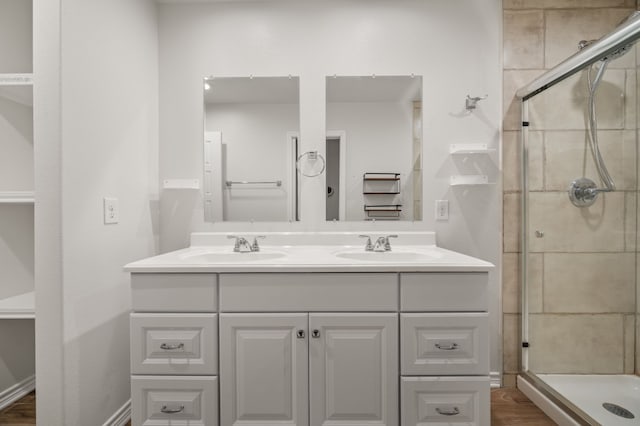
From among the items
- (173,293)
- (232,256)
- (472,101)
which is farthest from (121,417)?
(472,101)

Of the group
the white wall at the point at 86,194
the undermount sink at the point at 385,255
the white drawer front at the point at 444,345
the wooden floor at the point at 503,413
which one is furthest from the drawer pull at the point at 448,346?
the white wall at the point at 86,194

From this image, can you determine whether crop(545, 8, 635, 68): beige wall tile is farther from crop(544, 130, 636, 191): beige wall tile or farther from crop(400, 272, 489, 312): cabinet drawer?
crop(400, 272, 489, 312): cabinet drawer

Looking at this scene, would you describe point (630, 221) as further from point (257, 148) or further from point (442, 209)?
point (257, 148)

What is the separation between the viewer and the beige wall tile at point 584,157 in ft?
5.15

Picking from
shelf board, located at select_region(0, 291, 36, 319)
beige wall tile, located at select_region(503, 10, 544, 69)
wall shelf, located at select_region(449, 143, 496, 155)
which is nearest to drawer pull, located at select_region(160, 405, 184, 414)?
shelf board, located at select_region(0, 291, 36, 319)

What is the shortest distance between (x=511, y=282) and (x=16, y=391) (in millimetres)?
2895

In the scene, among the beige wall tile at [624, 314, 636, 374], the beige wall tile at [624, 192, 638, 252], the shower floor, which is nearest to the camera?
the shower floor

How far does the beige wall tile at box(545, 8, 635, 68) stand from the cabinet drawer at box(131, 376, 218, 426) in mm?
2600

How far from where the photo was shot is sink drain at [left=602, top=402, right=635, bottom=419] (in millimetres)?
1466

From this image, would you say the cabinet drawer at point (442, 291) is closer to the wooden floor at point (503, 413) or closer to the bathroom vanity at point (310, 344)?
the bathroom vanity at point (310, 344)

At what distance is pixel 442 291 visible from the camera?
131 cm

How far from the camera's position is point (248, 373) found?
1.29 metres

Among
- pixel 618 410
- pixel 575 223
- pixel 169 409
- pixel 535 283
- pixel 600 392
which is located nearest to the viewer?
pixel 169 409

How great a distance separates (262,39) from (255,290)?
1.56 metres
